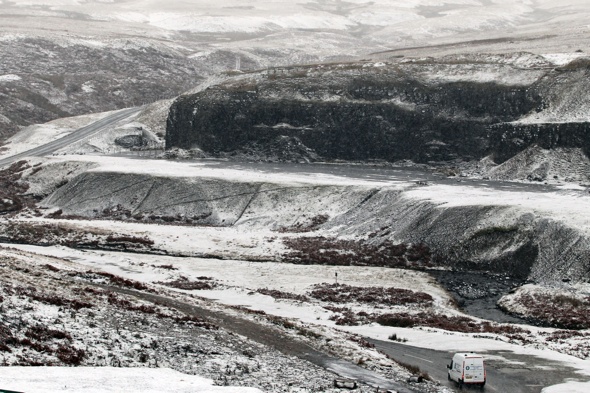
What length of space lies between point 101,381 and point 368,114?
99.8 meters

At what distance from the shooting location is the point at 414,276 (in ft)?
239

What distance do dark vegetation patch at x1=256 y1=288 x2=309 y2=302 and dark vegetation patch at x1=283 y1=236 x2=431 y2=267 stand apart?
1179 cm

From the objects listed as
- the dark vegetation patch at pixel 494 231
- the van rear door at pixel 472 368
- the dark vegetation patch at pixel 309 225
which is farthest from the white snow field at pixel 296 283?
the dark vegetation patch at pixel 309 225

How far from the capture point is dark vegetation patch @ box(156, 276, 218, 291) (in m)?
66.3

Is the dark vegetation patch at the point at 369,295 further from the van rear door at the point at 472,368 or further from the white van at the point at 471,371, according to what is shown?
the van rear door at the point at 472,368

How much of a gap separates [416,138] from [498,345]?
77236mm

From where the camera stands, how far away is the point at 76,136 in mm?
152500

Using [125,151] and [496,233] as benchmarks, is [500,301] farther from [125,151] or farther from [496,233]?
[125,151]

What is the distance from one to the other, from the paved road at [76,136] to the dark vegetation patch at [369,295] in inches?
3125

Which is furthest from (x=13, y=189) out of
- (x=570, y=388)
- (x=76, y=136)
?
(x=570, y=388)

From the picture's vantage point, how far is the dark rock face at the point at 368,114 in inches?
4771

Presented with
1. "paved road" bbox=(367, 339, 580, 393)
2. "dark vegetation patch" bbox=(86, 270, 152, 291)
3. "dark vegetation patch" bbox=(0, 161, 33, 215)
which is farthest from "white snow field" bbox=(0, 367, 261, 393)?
"dark vegetation patch" bbox=(0, 161, 33, 215)

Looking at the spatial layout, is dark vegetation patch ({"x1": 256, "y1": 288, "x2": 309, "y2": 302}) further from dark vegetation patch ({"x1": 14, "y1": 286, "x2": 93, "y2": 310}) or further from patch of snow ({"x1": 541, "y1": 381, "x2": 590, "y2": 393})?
patch of snow ({"x1": 541, "y1": 381, "x2": 590, "y2": 393})

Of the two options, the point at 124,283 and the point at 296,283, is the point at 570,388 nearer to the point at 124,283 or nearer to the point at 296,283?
the point at 124,283
